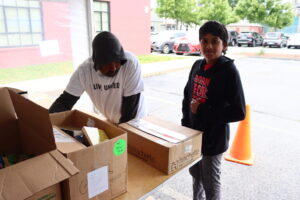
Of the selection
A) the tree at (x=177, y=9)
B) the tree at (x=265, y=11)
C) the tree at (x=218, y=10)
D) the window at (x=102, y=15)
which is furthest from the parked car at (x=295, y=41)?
the window at (x=102, y=15)

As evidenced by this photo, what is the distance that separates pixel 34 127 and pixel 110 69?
0.56 m

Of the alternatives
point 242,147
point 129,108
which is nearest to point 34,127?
point 129,108

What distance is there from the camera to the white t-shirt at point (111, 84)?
156 centimetres

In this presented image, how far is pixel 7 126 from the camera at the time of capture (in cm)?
127

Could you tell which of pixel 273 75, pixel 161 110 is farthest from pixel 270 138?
pixel 273 75

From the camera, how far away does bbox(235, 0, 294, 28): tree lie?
10.6m

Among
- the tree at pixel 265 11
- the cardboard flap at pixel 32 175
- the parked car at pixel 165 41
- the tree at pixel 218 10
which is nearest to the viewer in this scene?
the cardboard flap at pixel 32 175

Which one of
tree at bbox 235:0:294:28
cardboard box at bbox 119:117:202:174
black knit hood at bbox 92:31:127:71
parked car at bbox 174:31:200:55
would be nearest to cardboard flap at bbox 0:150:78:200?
cardboard box at bbox 119:117:202:174

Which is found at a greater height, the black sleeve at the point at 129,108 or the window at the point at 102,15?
the window at the point at 102,15

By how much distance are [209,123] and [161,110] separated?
3096 mm

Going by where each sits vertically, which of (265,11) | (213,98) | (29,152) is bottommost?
(29,152)

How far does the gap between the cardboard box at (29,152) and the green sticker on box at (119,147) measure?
19cm

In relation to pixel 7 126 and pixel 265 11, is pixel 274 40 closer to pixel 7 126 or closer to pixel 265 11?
pixel 265 11

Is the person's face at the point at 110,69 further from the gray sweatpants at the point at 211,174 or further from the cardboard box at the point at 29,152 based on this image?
the gray sweatpants at the point at 211,174
